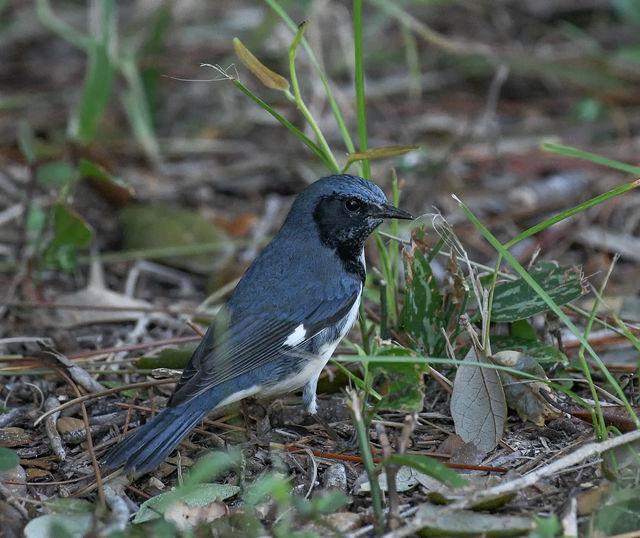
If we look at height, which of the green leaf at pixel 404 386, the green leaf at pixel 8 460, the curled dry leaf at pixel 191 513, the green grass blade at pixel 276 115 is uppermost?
the green grass blade at pixel 276 115

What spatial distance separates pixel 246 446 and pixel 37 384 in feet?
3.64

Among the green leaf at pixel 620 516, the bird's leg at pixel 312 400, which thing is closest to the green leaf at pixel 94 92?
the bird's leg at pixel 312 400

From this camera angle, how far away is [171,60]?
726cm

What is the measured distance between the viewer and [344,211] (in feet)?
13.2

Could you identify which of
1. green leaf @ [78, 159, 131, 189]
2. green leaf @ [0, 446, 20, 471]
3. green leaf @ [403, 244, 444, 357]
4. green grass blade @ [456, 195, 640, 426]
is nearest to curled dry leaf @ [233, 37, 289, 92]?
green leaf @ [403, 244, 444, 357]

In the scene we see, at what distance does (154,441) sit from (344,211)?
4.51ft

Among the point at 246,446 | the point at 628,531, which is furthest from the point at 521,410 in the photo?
the point at 246,446

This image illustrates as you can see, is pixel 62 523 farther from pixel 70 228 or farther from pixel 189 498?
pixel 70 228

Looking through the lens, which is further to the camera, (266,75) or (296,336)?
(296,336)

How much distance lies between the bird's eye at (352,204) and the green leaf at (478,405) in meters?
0.91

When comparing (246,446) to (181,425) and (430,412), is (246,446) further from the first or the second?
(430,412)

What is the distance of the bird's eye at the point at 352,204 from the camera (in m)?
3.98

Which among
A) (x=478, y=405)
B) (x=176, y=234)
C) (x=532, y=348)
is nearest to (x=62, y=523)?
(x=478, y=405)

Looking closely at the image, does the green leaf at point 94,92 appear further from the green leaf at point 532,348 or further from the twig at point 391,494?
the twig at point 391,494
